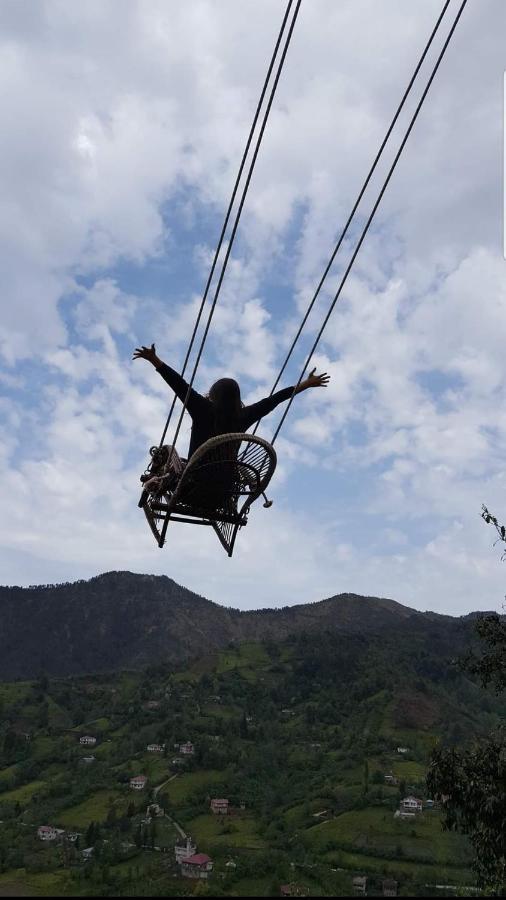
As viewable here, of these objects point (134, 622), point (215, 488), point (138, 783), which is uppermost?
point (134, 622)

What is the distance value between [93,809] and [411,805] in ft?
91.3

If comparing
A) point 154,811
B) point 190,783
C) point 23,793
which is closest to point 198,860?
point 154,811

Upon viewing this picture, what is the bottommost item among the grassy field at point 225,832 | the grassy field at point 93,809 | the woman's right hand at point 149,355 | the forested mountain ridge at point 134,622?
the grassy field at point 225,832

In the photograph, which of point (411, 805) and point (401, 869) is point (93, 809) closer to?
point (411, 805)

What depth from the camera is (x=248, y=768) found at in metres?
69.8

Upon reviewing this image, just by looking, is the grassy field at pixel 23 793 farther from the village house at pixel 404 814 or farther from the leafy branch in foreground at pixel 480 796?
the leafy branch in foreground at pixel 480 796

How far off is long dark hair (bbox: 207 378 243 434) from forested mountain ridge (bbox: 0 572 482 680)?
138378mm

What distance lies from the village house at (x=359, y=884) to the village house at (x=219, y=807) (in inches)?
810

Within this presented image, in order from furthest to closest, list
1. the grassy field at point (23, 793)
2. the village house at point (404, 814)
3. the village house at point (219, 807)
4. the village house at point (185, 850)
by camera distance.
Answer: the grassy field at point (23, 793), the village house at point (219, 807), the village house at point (404, 814), the village house at point (185, 850)

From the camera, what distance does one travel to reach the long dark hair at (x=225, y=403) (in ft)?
18.9

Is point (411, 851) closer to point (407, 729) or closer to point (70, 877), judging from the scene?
point (70, 877)

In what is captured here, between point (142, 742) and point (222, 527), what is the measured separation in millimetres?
80176

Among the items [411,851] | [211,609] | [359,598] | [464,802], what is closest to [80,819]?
[411,851]

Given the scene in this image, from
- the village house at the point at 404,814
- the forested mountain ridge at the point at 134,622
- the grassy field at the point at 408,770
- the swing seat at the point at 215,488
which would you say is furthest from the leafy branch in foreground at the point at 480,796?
the forested mountain ridge at the point at 134,622
